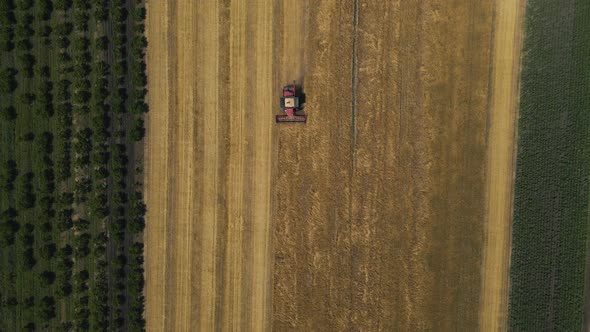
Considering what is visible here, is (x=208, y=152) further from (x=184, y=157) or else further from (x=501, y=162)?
(x=501, y=162)

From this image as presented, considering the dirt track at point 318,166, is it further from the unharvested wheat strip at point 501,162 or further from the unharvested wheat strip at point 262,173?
the unharvested wheat strip at point 501,162

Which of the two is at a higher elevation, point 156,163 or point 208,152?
point 208,152

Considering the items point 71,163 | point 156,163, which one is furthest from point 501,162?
point 71,163

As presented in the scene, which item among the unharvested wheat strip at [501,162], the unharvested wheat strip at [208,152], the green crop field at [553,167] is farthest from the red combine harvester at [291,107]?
the green crop field at [553,167]

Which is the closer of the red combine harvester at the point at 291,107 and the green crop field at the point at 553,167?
the green crop field at the point at 553,167

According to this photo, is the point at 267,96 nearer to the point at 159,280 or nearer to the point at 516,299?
the point at 159,280

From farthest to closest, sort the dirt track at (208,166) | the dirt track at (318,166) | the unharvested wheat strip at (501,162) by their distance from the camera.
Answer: the dirt track at (208,166)
the dirt track at (318,166)
the unharvested wheat strip at (501,162)

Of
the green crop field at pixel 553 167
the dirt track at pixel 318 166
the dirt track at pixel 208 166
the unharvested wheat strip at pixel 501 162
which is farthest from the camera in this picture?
the dirt track at pixel 208 166
